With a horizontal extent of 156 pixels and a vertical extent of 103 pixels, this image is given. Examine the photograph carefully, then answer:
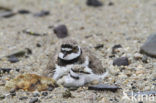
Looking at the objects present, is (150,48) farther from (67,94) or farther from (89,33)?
(67,94)

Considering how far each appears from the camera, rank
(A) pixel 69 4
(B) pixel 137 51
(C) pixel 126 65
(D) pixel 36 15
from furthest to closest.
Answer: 1. (A) pixel 69 4
2. (D) pixel 36 15
3. (B) pixel 137 51
4. (C) pixel 126 65

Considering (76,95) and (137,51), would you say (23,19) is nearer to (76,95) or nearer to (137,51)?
(137,51)

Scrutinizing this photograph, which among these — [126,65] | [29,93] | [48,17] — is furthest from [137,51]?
[48,17]

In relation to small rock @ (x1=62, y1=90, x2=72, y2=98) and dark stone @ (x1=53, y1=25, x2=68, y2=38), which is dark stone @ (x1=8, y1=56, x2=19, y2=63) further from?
small rock @ (x1=62, y1=90, x2=72, y2=98)

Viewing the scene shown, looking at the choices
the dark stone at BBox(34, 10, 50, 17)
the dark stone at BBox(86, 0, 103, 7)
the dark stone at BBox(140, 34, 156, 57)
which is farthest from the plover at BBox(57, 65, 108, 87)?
the dark stone at BBox(86, 0, 103, 7)

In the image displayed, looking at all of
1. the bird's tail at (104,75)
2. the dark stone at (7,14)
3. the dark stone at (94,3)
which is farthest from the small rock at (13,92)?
the dark stone at (94,3)

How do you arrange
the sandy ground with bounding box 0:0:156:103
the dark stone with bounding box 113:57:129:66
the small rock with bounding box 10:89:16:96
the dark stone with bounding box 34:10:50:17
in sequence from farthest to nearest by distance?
the dark stone with bounding box 34:10:50:17, the dark stone with bounding box 113:57:129:66, the sandy ground with bounding box 0:0:156:103, the small rock with bounding box 10:89:16:96
